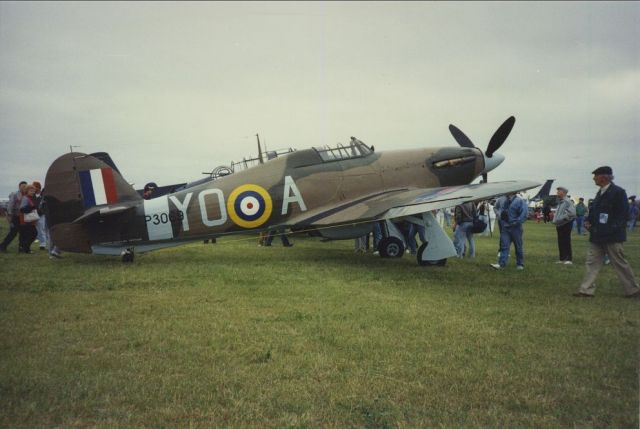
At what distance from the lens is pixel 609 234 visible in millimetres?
6254

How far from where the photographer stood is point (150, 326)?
4.49m

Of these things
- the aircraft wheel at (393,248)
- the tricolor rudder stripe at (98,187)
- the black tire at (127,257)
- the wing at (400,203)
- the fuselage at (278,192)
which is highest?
the tricolor rudder stripe at (98,187)

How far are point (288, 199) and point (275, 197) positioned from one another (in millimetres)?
309

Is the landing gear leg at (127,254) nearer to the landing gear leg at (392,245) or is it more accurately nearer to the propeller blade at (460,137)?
the landing gear leg at (392,245)

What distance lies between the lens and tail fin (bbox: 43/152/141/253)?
9.02m

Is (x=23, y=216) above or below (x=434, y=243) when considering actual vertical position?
above

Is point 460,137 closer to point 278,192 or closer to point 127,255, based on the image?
point 278,192

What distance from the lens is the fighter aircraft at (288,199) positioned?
892 cm

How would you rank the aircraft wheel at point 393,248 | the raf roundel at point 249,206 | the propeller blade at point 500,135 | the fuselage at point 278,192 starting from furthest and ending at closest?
the propeller blade at point 500,135 < the aircraft wheel at point 393,248 < the raf roundel at point 249,206 < the fuselage at point 278,192

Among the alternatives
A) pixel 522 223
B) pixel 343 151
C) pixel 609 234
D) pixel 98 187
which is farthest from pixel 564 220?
pixel 98 187

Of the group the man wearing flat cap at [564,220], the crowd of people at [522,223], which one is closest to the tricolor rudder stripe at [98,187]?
the crowd of people at [522,223]

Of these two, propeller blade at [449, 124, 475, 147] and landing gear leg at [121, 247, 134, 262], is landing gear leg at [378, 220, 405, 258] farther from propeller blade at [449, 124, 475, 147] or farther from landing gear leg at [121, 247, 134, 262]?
landing gear leg at [121, 247, 134, 262]

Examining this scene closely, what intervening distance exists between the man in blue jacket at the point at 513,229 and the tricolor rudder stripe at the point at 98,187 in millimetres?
8479

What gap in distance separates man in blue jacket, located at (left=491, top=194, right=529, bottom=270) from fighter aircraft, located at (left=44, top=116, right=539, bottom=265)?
4.33ft
